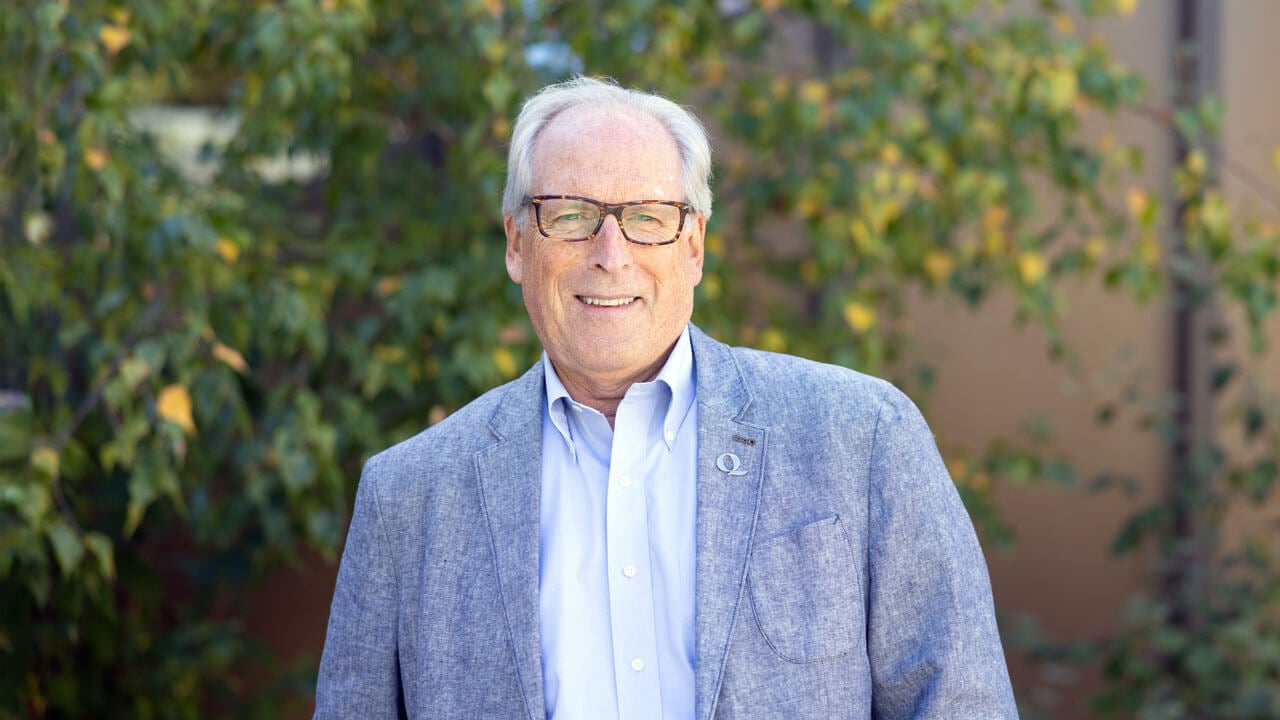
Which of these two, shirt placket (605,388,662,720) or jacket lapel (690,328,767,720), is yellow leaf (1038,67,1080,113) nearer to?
jacket lapel (690,328,767,720)

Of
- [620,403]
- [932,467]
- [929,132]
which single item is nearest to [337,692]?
[620,403]

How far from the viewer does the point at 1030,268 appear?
353 centimetres

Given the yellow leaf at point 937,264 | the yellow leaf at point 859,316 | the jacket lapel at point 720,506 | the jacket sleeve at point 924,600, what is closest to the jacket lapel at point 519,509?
the jacket lapel at point 720,506

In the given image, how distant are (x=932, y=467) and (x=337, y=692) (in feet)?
2.85

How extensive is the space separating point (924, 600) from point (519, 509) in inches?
21.3

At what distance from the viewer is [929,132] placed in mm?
3619

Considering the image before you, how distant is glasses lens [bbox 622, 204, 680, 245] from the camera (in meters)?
1.76

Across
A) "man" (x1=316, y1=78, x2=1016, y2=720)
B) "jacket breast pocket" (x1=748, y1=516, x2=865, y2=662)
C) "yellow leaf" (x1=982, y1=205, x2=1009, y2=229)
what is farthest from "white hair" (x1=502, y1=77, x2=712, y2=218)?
"yellow leaf" (x1=982, y1=205, x2=1009, y2=229)

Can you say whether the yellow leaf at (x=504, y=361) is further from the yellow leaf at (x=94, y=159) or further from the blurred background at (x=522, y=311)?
the yellow leaf at (x=94, y=159)

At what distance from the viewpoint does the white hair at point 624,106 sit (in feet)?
5.91

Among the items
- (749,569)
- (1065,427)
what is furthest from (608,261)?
(1065,427)

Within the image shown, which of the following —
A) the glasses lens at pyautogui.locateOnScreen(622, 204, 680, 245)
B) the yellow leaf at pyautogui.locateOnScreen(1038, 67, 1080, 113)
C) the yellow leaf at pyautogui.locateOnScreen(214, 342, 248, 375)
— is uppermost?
the yellow leaf at pyautogui.locateOnScreen(1038, 67, 1080, 113)

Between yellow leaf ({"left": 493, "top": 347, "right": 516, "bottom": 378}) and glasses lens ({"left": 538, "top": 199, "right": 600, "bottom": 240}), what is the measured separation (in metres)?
1.44

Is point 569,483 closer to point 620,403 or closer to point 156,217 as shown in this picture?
point 620,403
